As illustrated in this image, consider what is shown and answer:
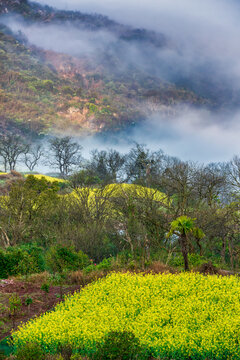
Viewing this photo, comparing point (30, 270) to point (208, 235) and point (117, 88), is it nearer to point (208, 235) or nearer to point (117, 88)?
point (208, 235)

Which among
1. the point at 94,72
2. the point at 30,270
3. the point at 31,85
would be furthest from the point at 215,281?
the point at 94,72

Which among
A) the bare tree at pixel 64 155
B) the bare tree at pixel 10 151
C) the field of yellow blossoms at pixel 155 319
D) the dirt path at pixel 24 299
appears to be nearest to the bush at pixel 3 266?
the dirt path at pixel 24 299

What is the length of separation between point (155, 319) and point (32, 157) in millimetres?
73427

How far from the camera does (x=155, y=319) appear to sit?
33.9 feet

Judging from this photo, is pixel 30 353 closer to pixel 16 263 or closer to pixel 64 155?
pixel 16 263

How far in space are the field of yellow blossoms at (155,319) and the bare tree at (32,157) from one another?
6759 centimetres

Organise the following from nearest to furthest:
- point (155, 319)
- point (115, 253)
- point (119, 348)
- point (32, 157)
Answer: point (119, 348)
point (155, 319)
point (115, 253)
point (32, 157)

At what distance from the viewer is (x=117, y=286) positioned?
14211mm

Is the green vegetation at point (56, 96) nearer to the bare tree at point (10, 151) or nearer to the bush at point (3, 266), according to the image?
the bare tree at point (10, 151)

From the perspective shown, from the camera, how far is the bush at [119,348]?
7441mm

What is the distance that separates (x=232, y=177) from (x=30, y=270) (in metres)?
23.9

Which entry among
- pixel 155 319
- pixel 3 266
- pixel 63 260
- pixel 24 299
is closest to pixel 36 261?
pixel 63 260

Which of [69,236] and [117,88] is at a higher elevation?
[117,88]

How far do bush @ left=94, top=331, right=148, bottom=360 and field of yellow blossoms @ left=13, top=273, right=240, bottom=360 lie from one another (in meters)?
0.73
